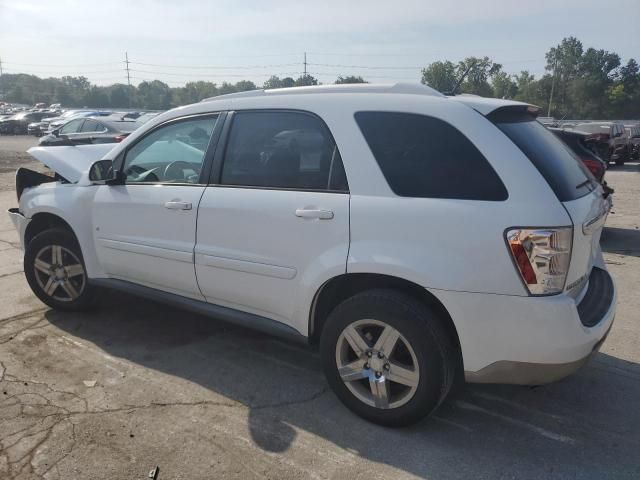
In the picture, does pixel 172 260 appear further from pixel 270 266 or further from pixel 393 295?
pixel 393 295

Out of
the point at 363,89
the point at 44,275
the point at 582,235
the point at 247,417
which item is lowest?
the point at 247,417

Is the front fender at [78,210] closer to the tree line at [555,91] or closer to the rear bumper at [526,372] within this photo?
the rear bumper at [526,372]

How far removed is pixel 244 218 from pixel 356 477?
1.62 metres

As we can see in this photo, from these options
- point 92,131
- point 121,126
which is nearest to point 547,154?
point 121,126

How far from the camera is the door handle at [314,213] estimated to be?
9.68 feet

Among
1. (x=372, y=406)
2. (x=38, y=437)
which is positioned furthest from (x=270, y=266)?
(x=38, y=437)

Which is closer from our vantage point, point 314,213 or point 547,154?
point 547,154

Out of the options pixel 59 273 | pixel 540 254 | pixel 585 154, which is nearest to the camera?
pixel 540 254

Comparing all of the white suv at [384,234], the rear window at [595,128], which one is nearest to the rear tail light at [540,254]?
the white suv at [384,234]

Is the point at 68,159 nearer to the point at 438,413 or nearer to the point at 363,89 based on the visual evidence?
the point at 363,89

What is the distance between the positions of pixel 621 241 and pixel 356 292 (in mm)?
6308

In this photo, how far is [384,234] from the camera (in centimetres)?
278

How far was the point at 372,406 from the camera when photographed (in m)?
2.99

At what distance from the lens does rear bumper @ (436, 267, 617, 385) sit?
8.20 feet
